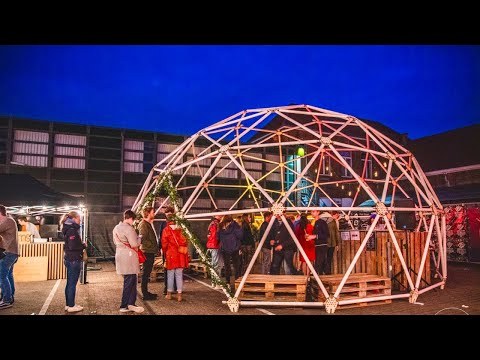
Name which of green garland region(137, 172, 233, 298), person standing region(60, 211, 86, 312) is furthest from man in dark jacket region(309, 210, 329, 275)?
person standing region(60, 211, 86, 312)

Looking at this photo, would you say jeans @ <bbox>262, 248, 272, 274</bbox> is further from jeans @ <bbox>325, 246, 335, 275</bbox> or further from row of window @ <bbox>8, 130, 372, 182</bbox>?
row of window @ <bbox>8, 130, 372, 182</bbox>

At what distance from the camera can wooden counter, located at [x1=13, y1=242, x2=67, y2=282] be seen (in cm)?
1075

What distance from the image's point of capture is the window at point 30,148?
16516 millimetres

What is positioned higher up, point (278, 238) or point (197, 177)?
point (197, 177)

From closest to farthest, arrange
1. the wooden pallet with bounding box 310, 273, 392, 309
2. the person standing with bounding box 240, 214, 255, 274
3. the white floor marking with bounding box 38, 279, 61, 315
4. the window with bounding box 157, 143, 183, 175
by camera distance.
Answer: the white floor marking with bounding box 38, 279, 61, 315, the wooden pallet with bounding box 310, 273, 392, 309, the person standing with bounding box 240, 214, 255, 274, the window with bounding box 157, 143, 183, 175

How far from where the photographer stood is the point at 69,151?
1762 cm

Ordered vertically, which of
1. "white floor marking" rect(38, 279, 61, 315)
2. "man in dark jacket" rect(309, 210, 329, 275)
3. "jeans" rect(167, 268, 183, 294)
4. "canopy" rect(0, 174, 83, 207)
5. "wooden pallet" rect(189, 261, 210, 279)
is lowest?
"white floor marking" rect(38, 279, 61, 315)

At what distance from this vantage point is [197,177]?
20.8m

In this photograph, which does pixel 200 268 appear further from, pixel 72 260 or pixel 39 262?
pixel 72 260

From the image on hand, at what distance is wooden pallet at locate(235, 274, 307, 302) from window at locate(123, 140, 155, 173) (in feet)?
40.2

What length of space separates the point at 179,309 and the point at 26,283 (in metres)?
5.29

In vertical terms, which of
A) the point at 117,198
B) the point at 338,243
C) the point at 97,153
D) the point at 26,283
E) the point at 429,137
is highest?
the point at 429,137
